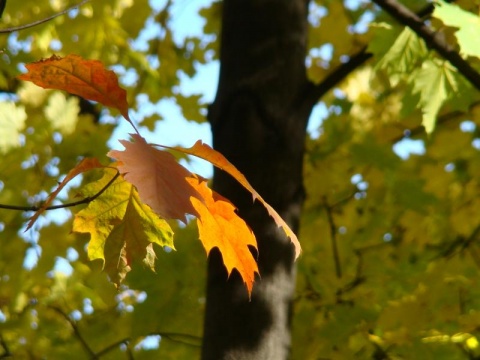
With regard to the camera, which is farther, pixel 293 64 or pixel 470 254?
pixel 470 254

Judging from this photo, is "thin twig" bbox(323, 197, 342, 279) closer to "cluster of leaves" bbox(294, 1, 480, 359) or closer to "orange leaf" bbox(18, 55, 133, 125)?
"cluster of leaves" bbox(294, 1, 480, 359)

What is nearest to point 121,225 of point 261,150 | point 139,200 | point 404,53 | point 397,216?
point 139,200

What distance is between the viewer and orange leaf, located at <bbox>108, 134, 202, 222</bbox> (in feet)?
2.34

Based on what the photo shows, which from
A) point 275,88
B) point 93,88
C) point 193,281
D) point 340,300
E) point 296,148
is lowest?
point 340,300

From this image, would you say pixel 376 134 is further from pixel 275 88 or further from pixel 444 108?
pixel 275 88

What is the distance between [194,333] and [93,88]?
1164 millimetres

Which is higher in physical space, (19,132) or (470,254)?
(19,132)

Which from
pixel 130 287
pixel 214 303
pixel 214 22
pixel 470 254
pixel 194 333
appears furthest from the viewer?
pixel 214 22

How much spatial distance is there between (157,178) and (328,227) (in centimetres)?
188

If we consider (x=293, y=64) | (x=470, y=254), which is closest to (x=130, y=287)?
(x=293, y=64)

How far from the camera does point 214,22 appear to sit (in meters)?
3.27

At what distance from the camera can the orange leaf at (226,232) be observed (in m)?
0.96

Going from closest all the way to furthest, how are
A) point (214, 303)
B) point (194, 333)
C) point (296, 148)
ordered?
point (214, 303) < point (296, 148) < point (194, 333)

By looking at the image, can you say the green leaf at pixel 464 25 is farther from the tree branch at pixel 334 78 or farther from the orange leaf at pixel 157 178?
the orange leaf at pixel 157 178
